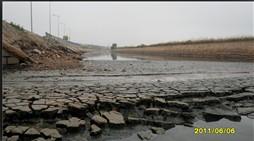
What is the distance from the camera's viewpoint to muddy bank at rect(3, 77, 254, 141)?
121 inches

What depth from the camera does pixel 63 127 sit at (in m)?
3.14

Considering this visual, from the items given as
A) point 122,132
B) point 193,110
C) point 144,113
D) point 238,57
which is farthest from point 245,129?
point 238,57

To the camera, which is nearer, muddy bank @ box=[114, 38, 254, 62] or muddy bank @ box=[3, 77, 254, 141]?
muddy bank @ box=[3, 77, 254, 141]

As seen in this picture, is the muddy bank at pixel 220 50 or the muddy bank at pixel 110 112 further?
the muddy bank at pixel 220 50

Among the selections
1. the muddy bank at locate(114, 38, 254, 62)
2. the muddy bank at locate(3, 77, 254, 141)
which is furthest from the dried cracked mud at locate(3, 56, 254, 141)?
the muddy bank at locate(114, 38, 254, 62)

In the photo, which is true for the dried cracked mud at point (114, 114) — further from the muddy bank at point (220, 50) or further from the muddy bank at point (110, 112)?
the muddy bank at point (220, 50)

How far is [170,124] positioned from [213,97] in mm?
1898

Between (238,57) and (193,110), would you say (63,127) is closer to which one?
(193,110)

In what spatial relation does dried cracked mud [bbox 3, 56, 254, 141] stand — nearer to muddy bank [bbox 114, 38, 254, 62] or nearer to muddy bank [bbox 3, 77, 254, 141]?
muddy bank [bbox 3, 77, 254, 141]

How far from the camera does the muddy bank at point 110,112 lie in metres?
3.07

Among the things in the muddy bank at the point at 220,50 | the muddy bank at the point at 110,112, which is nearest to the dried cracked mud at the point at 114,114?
the muddy bank at the point at 110,112

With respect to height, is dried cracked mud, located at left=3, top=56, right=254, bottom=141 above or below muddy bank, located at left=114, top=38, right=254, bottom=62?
below

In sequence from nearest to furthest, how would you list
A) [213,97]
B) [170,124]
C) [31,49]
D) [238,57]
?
[170,124]
[213,97]
[31,49]
[238,57]

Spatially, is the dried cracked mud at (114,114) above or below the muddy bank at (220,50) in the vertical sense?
below
